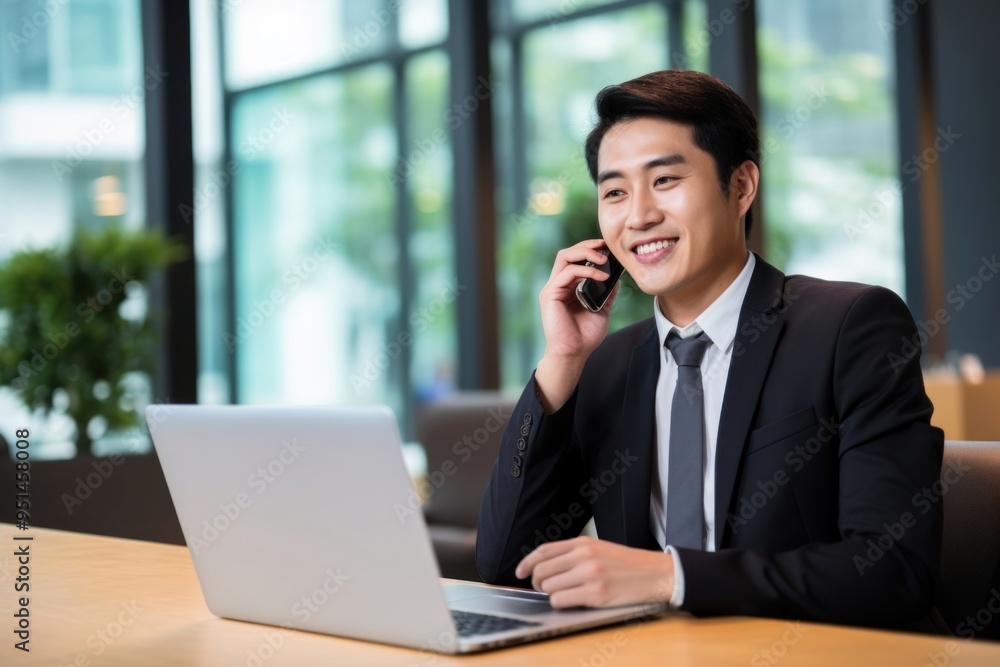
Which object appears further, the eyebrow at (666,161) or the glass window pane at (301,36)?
the glass window pane at (301,36)

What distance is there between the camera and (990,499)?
1641mm

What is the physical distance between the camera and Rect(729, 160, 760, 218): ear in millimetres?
1925

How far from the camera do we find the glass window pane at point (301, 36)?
601 centimetres

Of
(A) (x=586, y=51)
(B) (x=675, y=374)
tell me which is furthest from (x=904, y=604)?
(A) (x=586, y=51)

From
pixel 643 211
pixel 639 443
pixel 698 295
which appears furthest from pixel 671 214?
pixel 639 443

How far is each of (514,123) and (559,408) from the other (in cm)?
499

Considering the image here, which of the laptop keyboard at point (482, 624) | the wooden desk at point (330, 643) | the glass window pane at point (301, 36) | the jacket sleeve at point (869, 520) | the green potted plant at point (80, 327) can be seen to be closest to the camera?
the wooden desk at point (330, 643)

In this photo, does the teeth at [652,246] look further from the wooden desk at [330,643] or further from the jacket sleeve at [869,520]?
the wooden desk at [330,643]

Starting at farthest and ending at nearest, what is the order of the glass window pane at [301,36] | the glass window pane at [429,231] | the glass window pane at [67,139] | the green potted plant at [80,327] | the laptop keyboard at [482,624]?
the glass window pane at [429,231] < the glass window pane at [301,36] < the glass window pane at [67,139] < the green potted plant at [80,327] < the laptop keyboard at [482,624]

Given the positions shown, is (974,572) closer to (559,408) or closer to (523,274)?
(559,408)

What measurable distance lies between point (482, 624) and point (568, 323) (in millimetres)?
779

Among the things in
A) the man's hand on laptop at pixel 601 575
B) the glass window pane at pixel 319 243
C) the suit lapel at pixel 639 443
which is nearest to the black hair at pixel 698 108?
the suit lapel at pixel 639 443

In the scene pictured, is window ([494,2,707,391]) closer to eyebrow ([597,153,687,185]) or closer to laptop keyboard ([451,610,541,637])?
eyebrow ([597,153,687,185])

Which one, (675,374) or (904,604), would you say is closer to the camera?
(904,604)
